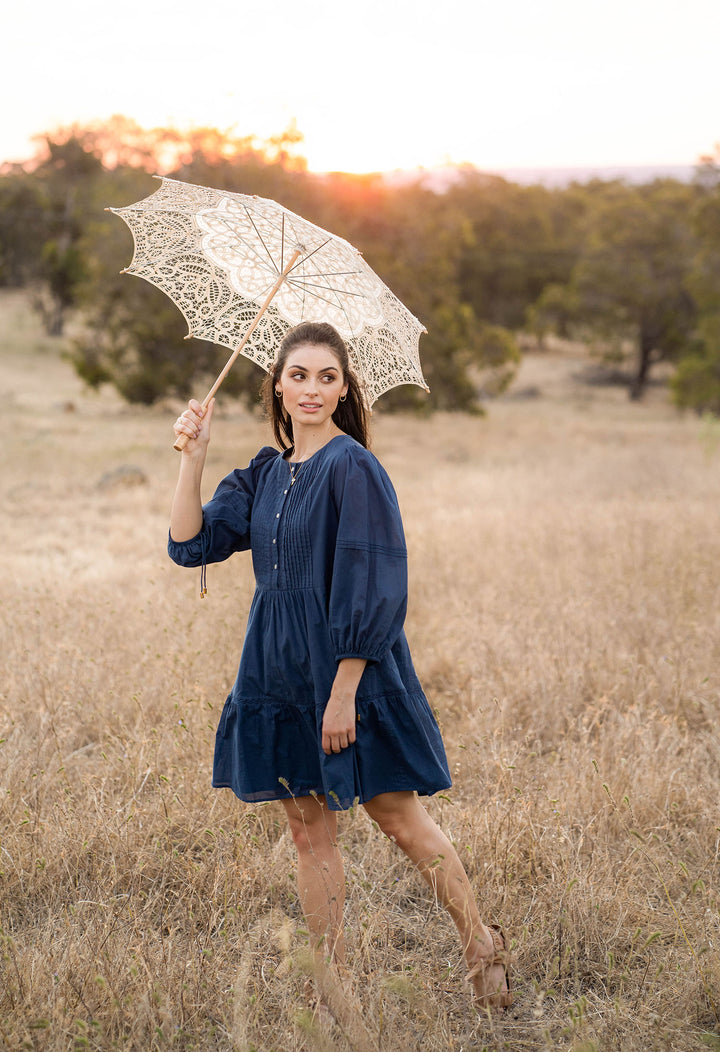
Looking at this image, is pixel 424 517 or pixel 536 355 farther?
pixel 536 355

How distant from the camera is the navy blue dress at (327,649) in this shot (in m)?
2.26

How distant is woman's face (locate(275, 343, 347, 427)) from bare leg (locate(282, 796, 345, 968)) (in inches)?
44.1

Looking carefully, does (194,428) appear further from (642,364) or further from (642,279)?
(642,364)

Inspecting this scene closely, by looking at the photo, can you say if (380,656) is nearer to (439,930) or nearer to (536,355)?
(439,930)

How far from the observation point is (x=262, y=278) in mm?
2932

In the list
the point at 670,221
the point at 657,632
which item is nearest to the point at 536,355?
the point at 670,221

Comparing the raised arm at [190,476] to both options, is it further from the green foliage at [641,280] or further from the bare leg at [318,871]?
the green foliage at [641,280]

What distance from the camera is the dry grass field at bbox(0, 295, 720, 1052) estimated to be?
2.36 meters

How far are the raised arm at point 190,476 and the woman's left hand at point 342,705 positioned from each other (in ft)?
2.19

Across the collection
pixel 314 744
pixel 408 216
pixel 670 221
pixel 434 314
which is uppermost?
pixel 670 221

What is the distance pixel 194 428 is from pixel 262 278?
0.71 meters

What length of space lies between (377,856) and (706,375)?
21.7 m

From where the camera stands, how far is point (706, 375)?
22281 millimetres

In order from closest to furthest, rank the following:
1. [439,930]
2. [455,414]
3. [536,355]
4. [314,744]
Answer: [314,744], [439,930], [455,414], [536,355]
